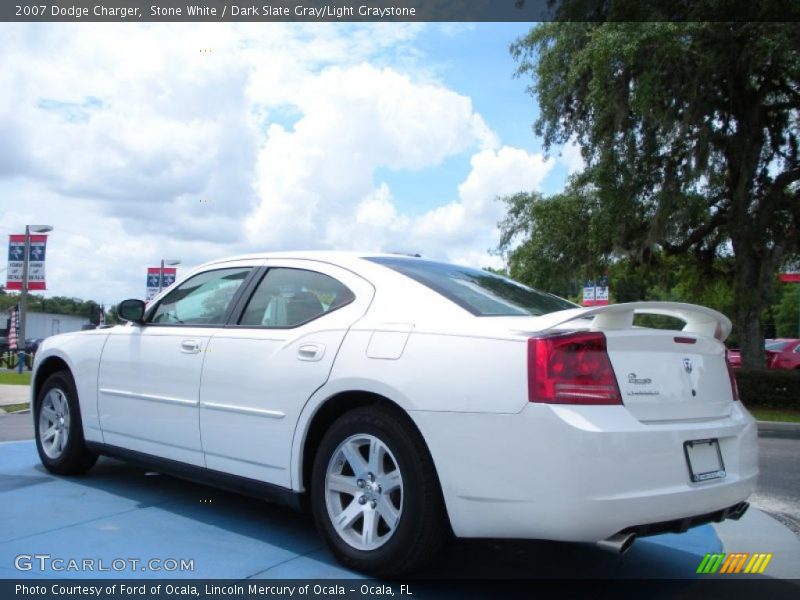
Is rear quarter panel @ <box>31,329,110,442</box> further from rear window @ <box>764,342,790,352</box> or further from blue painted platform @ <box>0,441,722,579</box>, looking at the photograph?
rear window @ <box>764,342,790,352</box>

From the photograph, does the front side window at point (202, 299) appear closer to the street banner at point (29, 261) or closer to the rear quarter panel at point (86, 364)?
the rear quarter panel at point (86, 364)

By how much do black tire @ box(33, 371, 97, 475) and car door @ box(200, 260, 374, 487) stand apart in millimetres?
1609

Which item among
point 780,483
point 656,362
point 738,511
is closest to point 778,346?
point 780,483

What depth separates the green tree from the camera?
1590cm

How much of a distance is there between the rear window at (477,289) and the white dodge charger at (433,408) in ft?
0.07

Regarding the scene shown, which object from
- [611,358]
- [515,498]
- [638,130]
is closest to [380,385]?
[515,498]

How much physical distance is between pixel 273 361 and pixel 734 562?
2844 millimetres

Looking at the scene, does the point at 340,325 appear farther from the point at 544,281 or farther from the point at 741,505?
the point at 544,281

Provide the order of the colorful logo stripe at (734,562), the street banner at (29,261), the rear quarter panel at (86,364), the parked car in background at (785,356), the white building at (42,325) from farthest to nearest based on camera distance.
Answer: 1. the white building at (42,325)
2. the parked car in background at (785,356)
3. the street banner at (29,261)
4. the rear quarter panel at (86,364)
5. the colorful logo stripe at (734,562)

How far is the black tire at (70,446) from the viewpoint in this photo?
5.59m

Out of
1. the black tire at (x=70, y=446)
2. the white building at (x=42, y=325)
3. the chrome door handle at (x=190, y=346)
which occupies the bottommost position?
the white building at (x=42, y=325)

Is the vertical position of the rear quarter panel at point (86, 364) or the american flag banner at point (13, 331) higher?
the rear quarter panel at point (86, 364)

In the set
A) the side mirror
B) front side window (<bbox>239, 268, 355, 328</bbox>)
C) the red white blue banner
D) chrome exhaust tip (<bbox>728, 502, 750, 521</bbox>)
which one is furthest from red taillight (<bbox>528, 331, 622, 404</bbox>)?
the red white blue banner

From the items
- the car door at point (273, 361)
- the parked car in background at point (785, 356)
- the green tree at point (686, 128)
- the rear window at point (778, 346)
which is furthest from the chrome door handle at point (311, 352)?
the rear window at point (778, 346)
